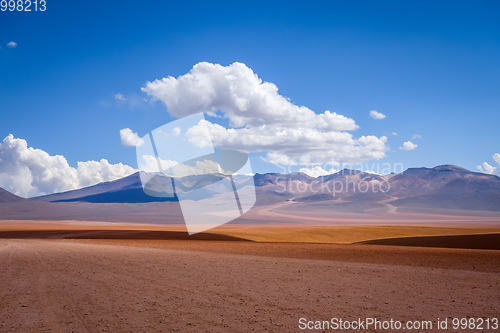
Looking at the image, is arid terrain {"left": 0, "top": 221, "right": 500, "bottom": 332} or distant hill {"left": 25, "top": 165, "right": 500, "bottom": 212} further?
distant hill {"left": 25, "top": 165, "right": 500, "bottom": 212}

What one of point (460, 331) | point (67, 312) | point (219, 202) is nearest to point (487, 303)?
point (460, 331)

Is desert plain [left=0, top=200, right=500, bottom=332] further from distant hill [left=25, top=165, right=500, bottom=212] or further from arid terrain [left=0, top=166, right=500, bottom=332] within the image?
distant hill [left=25, top=165, right=500, bottom=212]

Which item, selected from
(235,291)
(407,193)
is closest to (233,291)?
(235,291)

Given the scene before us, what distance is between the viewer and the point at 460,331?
554 centimetres

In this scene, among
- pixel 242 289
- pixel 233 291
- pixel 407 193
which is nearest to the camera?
pixel 233 291

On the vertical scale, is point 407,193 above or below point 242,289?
below

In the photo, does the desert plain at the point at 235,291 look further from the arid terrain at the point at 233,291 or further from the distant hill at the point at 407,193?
the distant hill at the point at 407,193

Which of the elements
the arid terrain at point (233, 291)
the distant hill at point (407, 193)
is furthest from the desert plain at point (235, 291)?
the distant hill at point (407, 193)

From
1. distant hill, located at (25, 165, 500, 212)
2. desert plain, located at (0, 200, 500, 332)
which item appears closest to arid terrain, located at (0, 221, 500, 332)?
desert plain, located at (0, 200, 500, 332)

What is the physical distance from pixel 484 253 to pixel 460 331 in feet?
34.5

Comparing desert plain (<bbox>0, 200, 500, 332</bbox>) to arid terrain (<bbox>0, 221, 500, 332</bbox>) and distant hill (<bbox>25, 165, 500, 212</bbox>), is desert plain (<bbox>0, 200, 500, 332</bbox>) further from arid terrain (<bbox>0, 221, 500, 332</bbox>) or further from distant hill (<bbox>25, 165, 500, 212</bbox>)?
distant hill (<bbox>25, 165, 500, 212</bbox>)

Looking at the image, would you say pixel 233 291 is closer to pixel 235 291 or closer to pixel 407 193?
pixel 235 291

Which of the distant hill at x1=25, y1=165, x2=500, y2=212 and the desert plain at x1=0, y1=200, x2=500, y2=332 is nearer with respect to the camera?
the desert plain at x1=0, y1=200, x2=500, y2=332

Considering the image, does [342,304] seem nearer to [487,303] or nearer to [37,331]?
[487,303]
